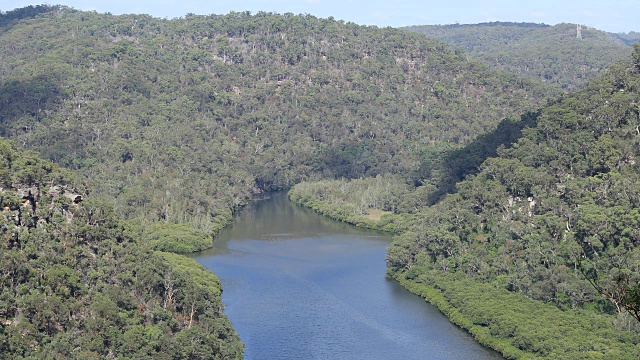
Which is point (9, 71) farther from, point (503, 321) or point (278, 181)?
point (503, 321)

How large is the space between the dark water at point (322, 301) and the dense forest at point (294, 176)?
2908mm

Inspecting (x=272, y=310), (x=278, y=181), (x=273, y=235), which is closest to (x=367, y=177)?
(x=278, y=181)

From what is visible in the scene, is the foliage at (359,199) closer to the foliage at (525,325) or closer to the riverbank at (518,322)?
the riverbank at (518,322)

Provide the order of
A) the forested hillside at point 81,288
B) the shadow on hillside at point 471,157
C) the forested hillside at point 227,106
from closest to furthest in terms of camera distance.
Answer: the forested hillside at point 81,288, the shadow on hillside at point 471,157, the forested hillside at point 227,106

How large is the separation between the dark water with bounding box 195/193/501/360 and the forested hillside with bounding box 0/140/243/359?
529 cm

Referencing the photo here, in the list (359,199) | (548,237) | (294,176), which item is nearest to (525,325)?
(548,237)

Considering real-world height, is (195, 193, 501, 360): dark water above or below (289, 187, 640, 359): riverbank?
below

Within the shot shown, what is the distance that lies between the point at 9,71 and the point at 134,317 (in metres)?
121

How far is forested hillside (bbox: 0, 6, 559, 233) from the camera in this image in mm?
133875

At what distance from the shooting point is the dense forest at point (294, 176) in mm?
64188

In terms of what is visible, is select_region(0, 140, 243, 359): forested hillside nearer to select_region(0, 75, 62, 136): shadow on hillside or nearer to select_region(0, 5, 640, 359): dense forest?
select_region(0, 5, 640, 359): dense forest

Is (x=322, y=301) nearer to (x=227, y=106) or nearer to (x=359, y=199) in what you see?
(x=359, y=199)

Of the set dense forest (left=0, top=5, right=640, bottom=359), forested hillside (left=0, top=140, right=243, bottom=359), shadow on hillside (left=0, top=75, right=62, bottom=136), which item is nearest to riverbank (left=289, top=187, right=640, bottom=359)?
dense forest (left=0, top=5, right=640, bottom=359)

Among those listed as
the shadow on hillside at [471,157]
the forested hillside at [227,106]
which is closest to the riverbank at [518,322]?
the shadow on hillside at [471,157]
